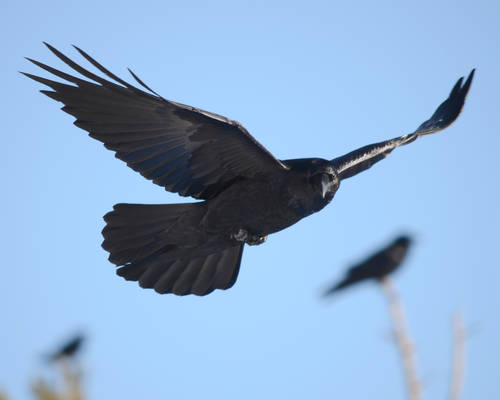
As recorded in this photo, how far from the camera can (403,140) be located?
994cm

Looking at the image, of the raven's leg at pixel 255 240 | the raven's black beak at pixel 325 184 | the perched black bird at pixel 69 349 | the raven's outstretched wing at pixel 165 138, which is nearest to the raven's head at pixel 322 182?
Answer: the raven's black beak at pixel 325 184

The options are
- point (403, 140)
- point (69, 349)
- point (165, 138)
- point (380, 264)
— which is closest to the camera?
point (165, 138)

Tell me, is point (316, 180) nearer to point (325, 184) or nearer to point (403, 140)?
point (325, 184)

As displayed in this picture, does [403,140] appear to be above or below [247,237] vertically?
above

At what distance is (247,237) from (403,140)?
2144 mm

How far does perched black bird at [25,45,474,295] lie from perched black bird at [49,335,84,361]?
4.90 meters

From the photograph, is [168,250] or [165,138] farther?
[168,250]

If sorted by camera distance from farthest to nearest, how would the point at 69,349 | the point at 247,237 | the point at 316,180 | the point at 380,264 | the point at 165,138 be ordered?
the point at 69,349 → the point at 380,264 → the point at 247,237 → the point at 165,138 → the point at 316,180

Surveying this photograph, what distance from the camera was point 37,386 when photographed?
1102 cm

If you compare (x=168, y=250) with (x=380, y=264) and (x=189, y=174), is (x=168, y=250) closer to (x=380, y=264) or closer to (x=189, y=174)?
(x=189, y=174)

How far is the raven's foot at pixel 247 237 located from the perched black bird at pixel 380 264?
Result: 3.80 m

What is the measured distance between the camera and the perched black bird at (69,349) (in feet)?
44.6

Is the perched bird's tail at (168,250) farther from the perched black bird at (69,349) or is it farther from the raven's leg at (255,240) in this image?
the perched black bird at (69,349)

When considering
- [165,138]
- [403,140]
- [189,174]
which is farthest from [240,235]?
[403,140]
